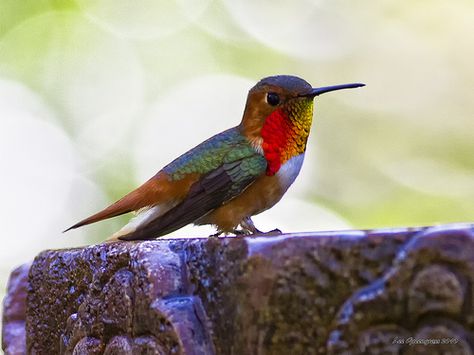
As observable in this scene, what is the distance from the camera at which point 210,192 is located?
9.32 feet

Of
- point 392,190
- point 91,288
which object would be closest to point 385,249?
point 91,288

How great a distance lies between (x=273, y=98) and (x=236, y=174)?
38cm

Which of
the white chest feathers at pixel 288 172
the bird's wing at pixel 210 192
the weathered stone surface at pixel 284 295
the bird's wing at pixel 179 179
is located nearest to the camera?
the weathered stone surface at pixel 284 295

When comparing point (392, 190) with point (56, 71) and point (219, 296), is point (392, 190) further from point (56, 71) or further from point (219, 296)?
point (219, 296)

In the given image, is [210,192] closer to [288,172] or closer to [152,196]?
[152,196]

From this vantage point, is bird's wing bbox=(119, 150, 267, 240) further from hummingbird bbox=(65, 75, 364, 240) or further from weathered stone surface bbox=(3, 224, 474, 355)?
weathered stone surface bbox=(3, 224, 474, 355)

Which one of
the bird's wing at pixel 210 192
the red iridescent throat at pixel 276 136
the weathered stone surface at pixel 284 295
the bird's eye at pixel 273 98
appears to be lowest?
the weathered stone surface at pixel 284 295

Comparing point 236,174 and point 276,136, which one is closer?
point 236,174

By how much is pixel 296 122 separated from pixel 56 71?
4335mm

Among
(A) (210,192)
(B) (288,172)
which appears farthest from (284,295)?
(B) (288,172)

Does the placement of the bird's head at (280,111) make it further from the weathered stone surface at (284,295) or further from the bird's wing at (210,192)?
the weathered stone surface at (284,295)

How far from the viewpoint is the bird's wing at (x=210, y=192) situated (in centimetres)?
271

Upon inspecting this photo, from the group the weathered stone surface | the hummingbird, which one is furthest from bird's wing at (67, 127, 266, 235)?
the weathered stone surface

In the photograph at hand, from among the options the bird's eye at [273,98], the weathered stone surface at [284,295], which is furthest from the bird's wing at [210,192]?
the weathered stone surface at [284,295]
